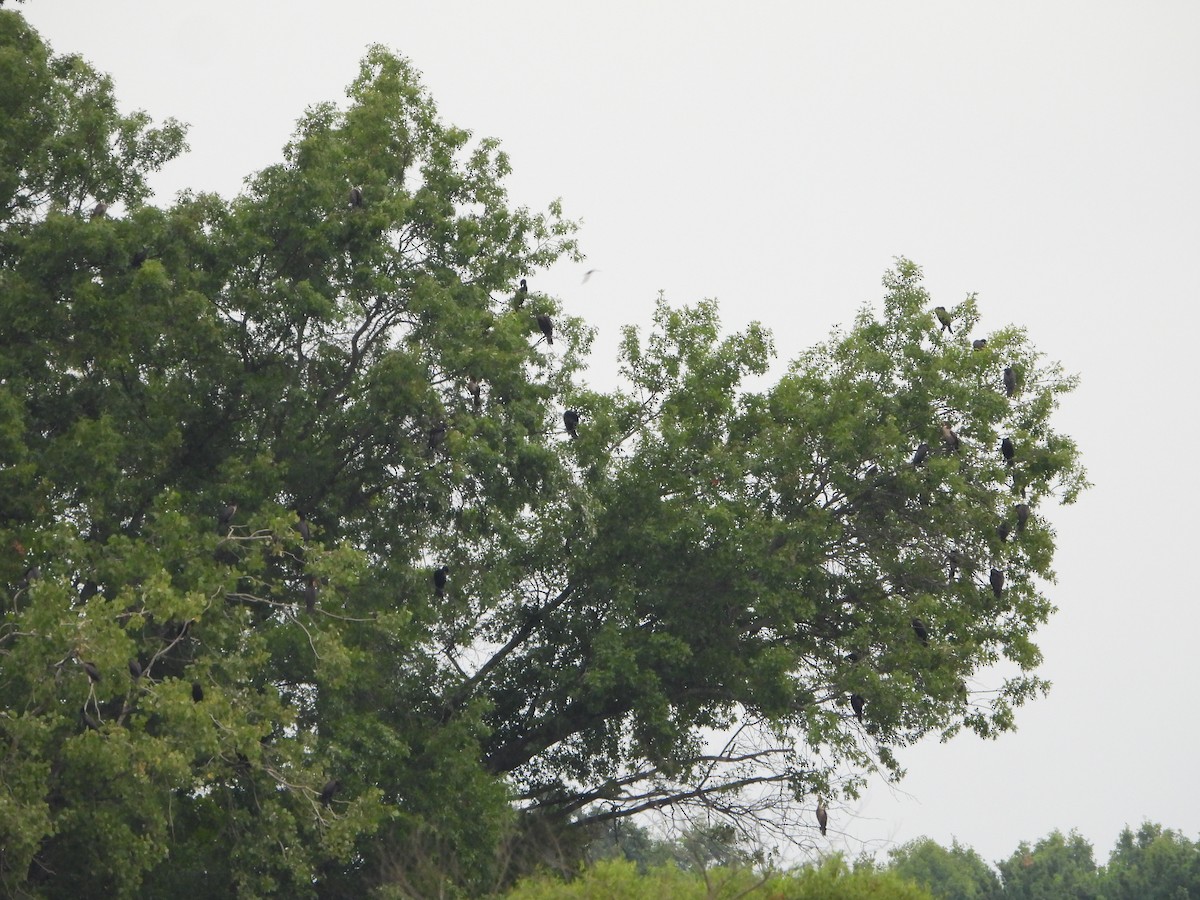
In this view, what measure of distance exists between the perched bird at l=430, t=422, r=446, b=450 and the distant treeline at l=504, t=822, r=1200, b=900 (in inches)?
194

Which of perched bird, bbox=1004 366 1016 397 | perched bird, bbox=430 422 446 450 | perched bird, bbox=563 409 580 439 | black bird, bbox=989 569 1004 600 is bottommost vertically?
black bird, bbox=989 569 1004 600

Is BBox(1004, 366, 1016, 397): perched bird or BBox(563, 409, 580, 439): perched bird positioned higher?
BBox(1004, 366, 1016, 397): perched bird

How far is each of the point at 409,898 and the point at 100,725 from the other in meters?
4.31

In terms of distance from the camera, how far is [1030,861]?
68.1m

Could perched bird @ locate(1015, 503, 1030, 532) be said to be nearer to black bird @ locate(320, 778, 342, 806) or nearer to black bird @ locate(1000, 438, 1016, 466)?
black bird @ locate(1000, 438, 1016, 466)

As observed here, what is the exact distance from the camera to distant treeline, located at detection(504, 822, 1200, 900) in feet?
43.1

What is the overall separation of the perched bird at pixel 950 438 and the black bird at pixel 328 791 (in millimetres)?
8840

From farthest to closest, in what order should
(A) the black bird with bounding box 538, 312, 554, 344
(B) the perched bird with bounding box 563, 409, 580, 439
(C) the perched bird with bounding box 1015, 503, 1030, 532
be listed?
(C) the perched bird with bounding box 1015, 503, 1030, 532
(A) the black bird with bounding box 538, 312, 554, 344
(B) the perched bird with bounding box 563, 409, 580, 439

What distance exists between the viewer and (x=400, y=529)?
60.3 ft

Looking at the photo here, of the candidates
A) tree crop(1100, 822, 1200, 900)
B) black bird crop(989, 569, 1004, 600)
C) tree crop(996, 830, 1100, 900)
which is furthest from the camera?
tree crop(996, 830, 1100, 900)

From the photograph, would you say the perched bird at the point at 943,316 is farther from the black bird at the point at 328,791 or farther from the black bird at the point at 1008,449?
the black bird at the point at 328,791

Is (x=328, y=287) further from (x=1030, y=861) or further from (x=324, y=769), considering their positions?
(x=1030, y=861)

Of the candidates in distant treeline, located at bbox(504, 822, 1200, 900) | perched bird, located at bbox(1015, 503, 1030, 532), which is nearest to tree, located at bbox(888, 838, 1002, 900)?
distant treeline, located at bbox(504, 822, 1200, 900)

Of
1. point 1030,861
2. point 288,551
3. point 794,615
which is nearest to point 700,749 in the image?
point 794,615
